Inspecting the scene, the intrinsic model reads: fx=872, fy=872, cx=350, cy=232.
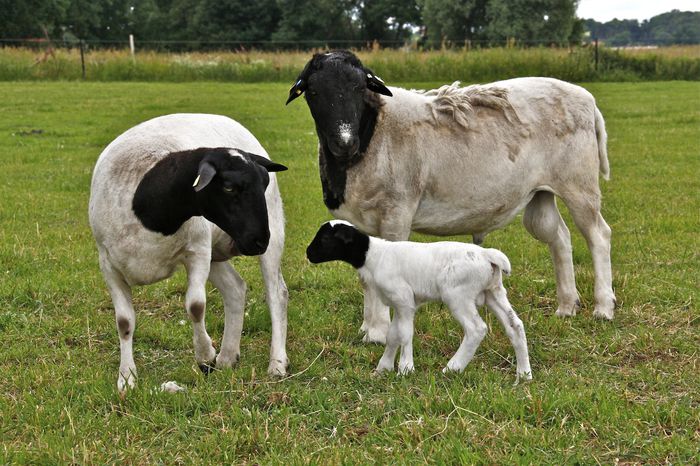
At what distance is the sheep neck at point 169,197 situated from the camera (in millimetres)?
5344

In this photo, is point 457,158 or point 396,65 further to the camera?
point 396,65

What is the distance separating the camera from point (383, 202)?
673 centimetres

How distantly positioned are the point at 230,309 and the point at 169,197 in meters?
1.24

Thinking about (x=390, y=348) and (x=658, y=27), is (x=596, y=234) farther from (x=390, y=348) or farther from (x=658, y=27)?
(x=658, y=27)

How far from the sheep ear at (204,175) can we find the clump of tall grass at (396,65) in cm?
2483

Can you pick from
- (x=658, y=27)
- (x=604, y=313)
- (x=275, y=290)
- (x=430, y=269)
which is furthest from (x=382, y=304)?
(x=658, y=27)

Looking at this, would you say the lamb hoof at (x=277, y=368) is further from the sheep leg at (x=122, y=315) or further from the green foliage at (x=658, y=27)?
the green foliage at (x=658, y=27)

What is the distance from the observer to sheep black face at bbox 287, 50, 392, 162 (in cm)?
638

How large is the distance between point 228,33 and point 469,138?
229 feet

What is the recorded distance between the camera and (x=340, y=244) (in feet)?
19.1

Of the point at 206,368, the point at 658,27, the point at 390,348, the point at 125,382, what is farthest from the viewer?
the point at 658,27

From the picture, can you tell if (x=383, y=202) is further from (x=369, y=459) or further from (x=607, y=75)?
(x=607, y=75)

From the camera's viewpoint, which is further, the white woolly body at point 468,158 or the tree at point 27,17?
the tree at point 27,17

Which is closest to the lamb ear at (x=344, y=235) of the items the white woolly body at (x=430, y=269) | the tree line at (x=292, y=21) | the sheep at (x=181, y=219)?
the white woolly body at (x=430, y=269)
